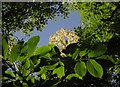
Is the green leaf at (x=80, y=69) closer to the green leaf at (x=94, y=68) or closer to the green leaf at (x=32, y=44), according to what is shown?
the green leaf at (x=94, y=68)

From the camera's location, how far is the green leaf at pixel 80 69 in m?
1.28

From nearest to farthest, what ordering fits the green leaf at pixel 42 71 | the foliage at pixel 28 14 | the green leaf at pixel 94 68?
the green leaf at pixel 94 68, the green leaf at pixel 42 71, the foliage at pixel 28 14

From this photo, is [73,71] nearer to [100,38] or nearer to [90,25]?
[100,38]

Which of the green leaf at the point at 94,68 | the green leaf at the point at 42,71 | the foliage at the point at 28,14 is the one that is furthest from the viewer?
the foliage at the point at 28,14

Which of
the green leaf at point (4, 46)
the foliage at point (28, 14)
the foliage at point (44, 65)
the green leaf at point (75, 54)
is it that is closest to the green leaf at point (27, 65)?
the foliage at point (44, 65)

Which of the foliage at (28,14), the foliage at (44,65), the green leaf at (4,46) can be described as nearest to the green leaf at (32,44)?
the foliage at (44,65)

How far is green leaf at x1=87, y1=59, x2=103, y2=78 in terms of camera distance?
4.12ft

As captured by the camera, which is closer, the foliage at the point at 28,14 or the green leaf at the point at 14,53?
the green leaf at the point at 14,53

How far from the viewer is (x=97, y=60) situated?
1293 mm

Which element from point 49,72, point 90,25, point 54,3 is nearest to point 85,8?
point 90,25

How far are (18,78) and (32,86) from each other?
0.27 feet

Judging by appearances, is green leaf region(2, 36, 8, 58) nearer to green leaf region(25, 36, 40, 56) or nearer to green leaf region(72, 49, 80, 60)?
green leaf region(25, 36, 40, 56)

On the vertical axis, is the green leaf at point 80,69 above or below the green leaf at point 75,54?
below

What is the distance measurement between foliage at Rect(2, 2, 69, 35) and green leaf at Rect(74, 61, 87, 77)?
44.5 ft
